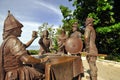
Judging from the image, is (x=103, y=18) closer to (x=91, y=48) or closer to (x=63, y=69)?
(x=91, y=48)

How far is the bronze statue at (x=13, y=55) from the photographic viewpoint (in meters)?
5.21

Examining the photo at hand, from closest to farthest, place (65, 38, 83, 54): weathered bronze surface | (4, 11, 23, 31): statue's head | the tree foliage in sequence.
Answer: (4, 11, 23, 31): statue's head, (65, 38, 83, 54): weathered bronze surface, the tree foliage

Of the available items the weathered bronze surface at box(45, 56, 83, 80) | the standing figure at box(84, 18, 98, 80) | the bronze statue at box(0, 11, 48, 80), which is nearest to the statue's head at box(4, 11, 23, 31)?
the bronze statue at box(0, 11, 48, 80)

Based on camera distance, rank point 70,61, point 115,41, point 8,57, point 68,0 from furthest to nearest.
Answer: point 68,0 < point 115,41 < point 70,61 < point 8,57

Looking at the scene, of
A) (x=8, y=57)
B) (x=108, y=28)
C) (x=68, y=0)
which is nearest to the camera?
(x=8, y=57)

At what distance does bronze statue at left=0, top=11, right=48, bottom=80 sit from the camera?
5207 mm

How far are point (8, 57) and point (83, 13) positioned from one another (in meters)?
16.6

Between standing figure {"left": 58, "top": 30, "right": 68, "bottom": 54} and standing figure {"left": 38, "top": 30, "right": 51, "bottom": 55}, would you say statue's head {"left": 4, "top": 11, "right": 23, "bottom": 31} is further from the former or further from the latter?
standing figure {"left": 58, "top": 30, "right": 68, "bottom": 54}

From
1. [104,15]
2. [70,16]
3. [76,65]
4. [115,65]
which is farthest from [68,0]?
[76,65]

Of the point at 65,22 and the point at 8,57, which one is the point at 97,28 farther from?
the point at 8,57

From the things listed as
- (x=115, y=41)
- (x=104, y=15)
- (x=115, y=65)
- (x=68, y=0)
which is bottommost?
A: (x=115, y=65)

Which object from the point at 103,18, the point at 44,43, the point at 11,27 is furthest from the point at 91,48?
the point at 103,18

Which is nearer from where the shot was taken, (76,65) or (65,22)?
(76,65)

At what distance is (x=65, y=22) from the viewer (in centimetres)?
2289
